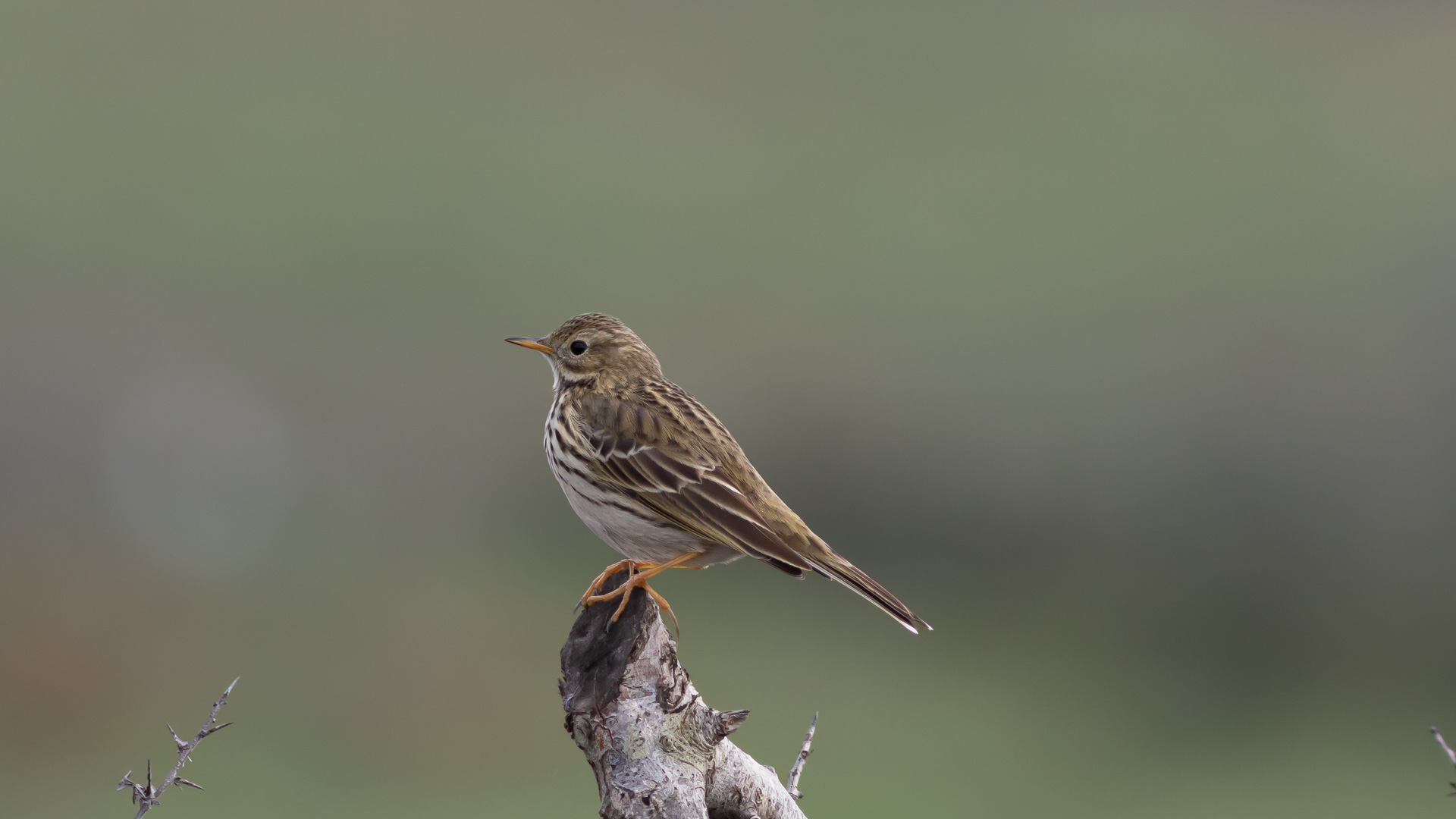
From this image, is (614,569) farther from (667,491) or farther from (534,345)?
(534,345)

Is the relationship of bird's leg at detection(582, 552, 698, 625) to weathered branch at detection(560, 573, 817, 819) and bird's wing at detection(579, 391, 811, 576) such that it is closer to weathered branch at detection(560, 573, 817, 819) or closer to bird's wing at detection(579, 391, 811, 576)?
weathered branch at detection(560, 573, 817, 819)

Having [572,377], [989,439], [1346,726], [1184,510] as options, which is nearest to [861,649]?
[989,439]

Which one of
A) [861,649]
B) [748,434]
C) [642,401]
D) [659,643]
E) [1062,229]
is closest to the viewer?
[659,643]

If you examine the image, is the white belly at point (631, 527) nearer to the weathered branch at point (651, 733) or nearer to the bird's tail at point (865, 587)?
the bird's tail at point (865, 587)

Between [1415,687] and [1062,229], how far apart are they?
495 inches

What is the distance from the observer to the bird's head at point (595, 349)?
24.7 feet

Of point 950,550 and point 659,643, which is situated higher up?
point 950,550

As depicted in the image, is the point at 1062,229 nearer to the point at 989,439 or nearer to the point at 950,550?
the point at 989,439

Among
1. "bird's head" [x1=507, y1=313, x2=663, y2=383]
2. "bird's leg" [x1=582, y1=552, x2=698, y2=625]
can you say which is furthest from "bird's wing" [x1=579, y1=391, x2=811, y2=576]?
"bird's head" [x1=507, y1=313, x2=663, y2=383]

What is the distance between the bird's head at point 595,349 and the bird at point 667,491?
12 centimetres

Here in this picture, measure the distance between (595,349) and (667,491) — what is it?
1.57 m

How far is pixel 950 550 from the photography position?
2189 centimetres

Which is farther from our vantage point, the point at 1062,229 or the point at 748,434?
the point at 1062,229

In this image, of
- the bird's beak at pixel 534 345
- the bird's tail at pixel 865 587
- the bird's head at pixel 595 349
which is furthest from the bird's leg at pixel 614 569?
the bird's beak at pixel 534 345
